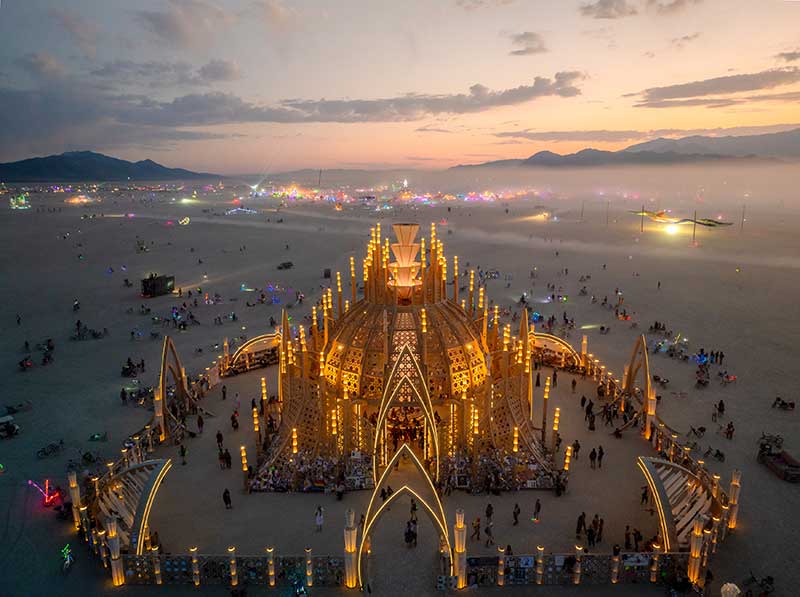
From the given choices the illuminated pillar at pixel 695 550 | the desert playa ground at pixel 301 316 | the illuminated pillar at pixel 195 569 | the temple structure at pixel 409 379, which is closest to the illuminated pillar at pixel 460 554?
the desert playa ground at pixel 301 316

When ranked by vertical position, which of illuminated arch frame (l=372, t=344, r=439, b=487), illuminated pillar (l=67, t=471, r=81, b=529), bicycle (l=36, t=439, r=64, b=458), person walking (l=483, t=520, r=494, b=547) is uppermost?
illuminated arch frame (l=372, t=344, r=439, b=487)

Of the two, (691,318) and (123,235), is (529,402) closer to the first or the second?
(691,318)

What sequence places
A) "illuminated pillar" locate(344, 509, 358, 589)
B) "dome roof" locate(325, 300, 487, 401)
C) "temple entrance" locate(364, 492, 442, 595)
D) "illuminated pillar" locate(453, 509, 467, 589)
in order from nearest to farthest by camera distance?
"illuminated pillar" locate(344, 509, 358, 589)
"illuminated pillar" locate(453, 509, 467, 589)
"temple entrance" locate(364, 492, 442, 595)
"dome roof" locate(325, 300, 487, 401)

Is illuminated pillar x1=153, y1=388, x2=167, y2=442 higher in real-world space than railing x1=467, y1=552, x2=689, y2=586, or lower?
higher

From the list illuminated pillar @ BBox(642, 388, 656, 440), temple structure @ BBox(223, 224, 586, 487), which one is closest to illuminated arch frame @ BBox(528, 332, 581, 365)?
illuminated pillar @ BBox(642, 388, 656, 440)

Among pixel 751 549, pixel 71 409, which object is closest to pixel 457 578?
pixel 751 549

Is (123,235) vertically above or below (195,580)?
above

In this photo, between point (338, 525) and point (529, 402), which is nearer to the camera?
point (338, 525)

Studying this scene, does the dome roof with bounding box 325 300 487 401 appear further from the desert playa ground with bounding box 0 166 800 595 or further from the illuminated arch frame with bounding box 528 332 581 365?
the illuminated arch frame with bounding box 528 332 581 365
